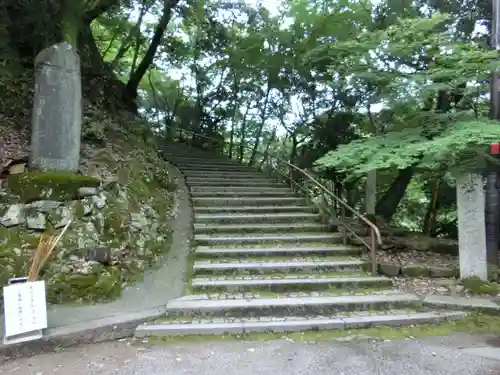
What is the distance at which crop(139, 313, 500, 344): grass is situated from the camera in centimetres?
387

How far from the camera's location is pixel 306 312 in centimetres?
441

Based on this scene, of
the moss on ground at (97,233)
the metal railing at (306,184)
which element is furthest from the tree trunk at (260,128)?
the moss on ground at (97,233)

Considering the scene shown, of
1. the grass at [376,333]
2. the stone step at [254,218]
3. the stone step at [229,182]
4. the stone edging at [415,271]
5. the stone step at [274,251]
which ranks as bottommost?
the grass at [376,333]

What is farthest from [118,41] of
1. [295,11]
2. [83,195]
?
[83,195]

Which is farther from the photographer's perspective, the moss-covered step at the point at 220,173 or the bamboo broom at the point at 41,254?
the moss-covered step at the point at 220,173

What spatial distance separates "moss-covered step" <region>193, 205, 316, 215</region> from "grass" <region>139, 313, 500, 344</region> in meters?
3.66

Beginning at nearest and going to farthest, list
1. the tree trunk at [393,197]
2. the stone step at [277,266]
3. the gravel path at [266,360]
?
the gravel path at [266,360], the stone step at [277,266], the tree trunk at [393,197]

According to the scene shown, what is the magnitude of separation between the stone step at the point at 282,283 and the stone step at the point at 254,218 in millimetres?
1968

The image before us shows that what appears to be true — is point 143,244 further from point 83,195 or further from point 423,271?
point 423,271

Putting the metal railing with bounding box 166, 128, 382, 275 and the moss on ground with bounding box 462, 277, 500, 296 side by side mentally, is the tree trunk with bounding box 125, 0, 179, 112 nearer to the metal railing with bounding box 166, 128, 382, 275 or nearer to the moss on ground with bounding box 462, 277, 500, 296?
the metal railing with bounding box 166, 128, 382, 275

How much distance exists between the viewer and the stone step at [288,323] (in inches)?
155

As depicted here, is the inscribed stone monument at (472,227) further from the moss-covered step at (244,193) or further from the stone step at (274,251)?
the moss-covered step at (244,193)

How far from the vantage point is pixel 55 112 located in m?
5.06

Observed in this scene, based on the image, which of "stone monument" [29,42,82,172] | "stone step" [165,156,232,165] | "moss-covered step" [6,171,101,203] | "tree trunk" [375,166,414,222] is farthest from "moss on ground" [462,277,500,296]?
"stone step" [165,156,232,165]
